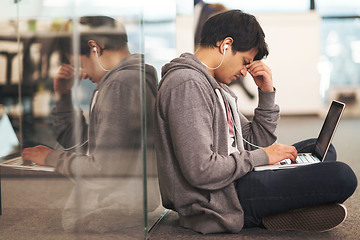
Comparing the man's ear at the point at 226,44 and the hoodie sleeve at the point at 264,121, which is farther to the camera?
the hoodie sleeve at the point at 264,121

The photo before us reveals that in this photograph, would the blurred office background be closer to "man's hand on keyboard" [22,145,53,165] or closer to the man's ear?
"man's hand on keyboard" [22,145,53,165]

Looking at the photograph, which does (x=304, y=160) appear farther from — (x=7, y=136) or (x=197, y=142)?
(x=7, y=136)

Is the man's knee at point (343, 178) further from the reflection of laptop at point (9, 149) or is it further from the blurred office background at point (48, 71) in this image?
the reflection of laptop at point (9, 149)

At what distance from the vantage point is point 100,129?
3.79 ft

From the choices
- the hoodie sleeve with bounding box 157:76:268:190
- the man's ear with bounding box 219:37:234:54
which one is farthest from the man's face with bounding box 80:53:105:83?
the man's ear with bounding box 219:37:234:54

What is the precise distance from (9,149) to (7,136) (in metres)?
0.03

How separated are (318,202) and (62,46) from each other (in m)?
0.86

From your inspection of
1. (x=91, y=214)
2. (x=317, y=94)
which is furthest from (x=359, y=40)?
(x=91, y=214)

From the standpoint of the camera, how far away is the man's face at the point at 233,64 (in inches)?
59.2

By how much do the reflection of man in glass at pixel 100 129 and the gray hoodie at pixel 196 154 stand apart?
4.5 inches

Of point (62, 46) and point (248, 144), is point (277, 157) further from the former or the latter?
point (62, 46)

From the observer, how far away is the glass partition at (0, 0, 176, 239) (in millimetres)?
997

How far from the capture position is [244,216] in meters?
1.47

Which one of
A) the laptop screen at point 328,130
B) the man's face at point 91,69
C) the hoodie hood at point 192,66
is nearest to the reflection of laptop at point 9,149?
the man's face at point 91,69
